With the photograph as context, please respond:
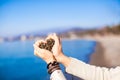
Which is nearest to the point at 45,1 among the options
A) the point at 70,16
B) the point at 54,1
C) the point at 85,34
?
the point at 54,1

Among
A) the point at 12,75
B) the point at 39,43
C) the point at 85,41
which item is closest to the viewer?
the point at 39,43

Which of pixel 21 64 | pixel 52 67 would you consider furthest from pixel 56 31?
→ pixel 52 67

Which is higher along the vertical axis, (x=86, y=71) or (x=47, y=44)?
(x=47, y=44)

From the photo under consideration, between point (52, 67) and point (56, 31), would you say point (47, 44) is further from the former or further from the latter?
point (56, 31)

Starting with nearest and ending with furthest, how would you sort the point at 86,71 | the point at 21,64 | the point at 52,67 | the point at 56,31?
the point at 52,67 → the point at 86,71 → the point at 21,64 → the point at 56,31

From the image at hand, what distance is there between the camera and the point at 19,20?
2525 mm

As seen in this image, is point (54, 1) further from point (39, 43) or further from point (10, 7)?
point (39, 43)

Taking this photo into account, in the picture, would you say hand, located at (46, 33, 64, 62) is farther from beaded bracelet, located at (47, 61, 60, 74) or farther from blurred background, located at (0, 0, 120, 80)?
blurred background, located at (0, 0, 120, 80)

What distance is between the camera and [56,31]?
102 inches

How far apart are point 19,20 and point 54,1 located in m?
0.33

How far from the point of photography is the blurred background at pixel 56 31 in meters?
2.49

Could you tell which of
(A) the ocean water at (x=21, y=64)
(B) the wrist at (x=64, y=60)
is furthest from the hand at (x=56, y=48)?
(A) the ocean water at (x=21, y=64)

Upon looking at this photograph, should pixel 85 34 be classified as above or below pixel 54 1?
below

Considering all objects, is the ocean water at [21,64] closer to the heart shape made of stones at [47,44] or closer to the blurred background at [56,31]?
the blurred background at [56,31]
